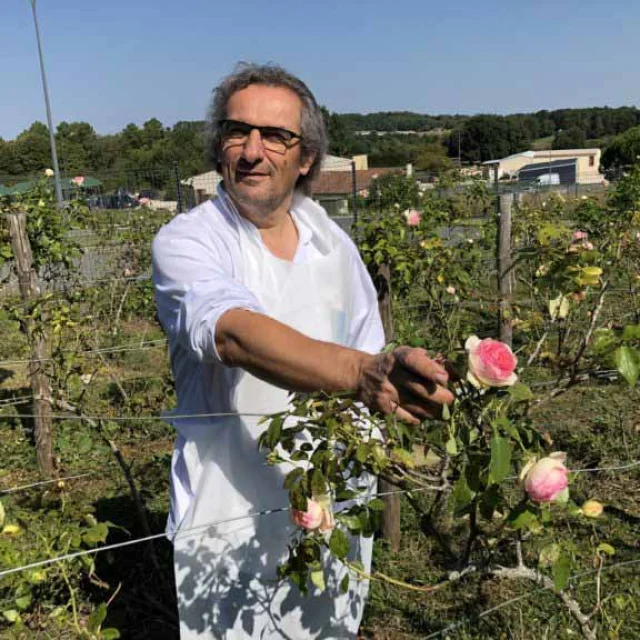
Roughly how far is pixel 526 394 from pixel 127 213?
761cm

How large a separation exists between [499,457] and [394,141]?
239ft

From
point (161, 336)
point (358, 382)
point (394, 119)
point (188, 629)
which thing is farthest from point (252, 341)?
point (394, 119)

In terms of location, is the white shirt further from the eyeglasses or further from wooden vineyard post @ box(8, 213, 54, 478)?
wooden vineyard post @ box(8, 213, 54, 478)

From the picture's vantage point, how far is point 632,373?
Result: 1084 mm

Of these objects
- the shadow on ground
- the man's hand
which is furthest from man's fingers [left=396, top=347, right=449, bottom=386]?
the shadow on ground

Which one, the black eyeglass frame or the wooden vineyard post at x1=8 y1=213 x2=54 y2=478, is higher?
the black eyeglass frame

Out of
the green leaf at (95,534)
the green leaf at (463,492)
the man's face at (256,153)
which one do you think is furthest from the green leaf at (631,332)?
the green leaf at (95,534)

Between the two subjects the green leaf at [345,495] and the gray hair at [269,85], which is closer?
the green leaf at [345,495]

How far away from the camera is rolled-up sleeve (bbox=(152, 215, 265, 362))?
110 cm

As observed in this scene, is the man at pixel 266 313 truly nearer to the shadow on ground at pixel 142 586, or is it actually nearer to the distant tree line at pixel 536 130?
the shadow on ground at pixel 142 586

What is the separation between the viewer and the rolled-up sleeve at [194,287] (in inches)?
43.1

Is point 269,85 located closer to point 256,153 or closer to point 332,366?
point 256,153

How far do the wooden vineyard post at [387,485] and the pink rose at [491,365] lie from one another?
167 cm

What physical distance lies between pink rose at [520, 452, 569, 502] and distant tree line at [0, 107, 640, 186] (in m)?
14.5
